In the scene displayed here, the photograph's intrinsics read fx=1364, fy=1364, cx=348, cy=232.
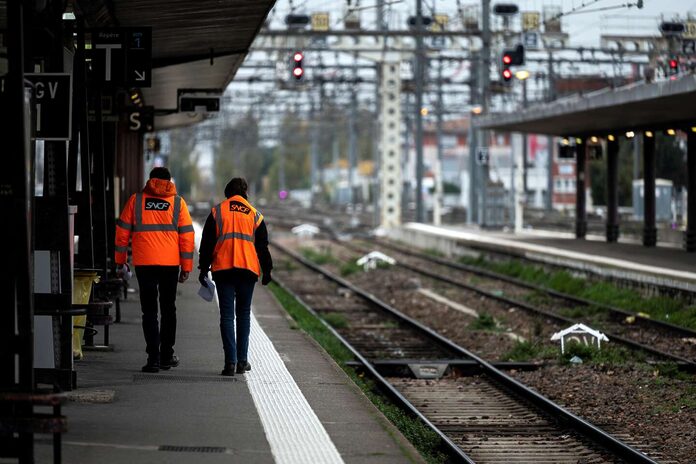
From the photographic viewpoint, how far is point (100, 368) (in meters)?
12.2

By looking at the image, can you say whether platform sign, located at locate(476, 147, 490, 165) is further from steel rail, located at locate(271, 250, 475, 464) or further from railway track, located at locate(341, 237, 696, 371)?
steel rail, located at locate(271, 250, 475, 464)

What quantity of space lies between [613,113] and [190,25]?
15482 millimetres

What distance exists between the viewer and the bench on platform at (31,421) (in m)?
7.11

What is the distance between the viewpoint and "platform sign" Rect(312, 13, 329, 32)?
39000 millimetres


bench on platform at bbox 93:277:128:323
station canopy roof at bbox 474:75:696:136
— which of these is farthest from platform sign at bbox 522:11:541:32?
bench on platform at bbox 93:277:128:323

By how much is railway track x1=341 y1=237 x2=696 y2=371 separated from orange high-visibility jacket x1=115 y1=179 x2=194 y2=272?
22.4 ft

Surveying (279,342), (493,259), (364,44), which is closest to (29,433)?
(279,342)

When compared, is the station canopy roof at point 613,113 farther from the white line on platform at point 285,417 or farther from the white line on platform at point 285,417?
the white line on platform at point 285,417

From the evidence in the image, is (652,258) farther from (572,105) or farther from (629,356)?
(629,356)

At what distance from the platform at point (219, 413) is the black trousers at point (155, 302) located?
0.29 m

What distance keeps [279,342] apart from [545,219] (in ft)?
156

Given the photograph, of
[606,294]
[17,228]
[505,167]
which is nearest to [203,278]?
[17,228]

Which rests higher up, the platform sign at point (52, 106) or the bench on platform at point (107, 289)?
the platform sign at point (52, 106)

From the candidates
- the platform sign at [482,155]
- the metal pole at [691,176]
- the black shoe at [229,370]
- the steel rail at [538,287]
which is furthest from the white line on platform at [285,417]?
the platform sign at [482,155]
